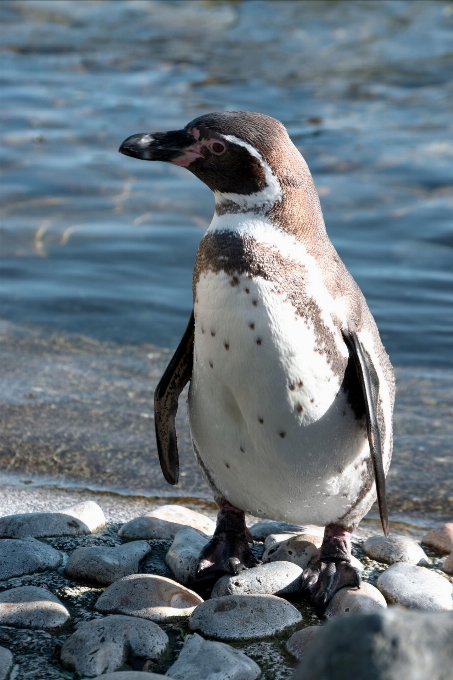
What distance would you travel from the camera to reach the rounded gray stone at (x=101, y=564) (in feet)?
9.43

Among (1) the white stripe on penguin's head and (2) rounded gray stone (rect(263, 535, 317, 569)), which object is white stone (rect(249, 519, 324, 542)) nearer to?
(2) rounded gray stone (rect(263, 535, 317, 569))

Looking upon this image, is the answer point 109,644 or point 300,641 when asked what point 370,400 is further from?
point 109,644

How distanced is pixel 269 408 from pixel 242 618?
55 centimetres

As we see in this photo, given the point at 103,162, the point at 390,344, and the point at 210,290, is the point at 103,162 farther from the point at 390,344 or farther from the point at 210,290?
the point at 210,290

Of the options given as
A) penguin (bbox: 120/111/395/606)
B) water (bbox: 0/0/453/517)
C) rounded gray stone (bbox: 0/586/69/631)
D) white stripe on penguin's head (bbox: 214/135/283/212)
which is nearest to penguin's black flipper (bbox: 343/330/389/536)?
penguin (bbox: 120/111/395/606)

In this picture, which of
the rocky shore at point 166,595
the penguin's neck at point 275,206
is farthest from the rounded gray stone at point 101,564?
the penguin's neck at point 275,206

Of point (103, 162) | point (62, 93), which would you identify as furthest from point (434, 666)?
point (62, 93)

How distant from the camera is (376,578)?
10.1 feet

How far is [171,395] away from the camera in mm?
3154

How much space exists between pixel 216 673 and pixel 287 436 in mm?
706

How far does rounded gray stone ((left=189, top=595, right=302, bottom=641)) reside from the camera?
2.57 metres

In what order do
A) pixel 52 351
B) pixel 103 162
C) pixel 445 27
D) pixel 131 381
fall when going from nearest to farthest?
pixel 131 381, pixel 52 351, pixel 103 162, pixel 445 27

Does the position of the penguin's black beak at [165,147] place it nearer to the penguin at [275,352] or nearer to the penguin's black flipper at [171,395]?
the penguin at [275,352]

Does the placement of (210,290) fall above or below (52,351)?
above
